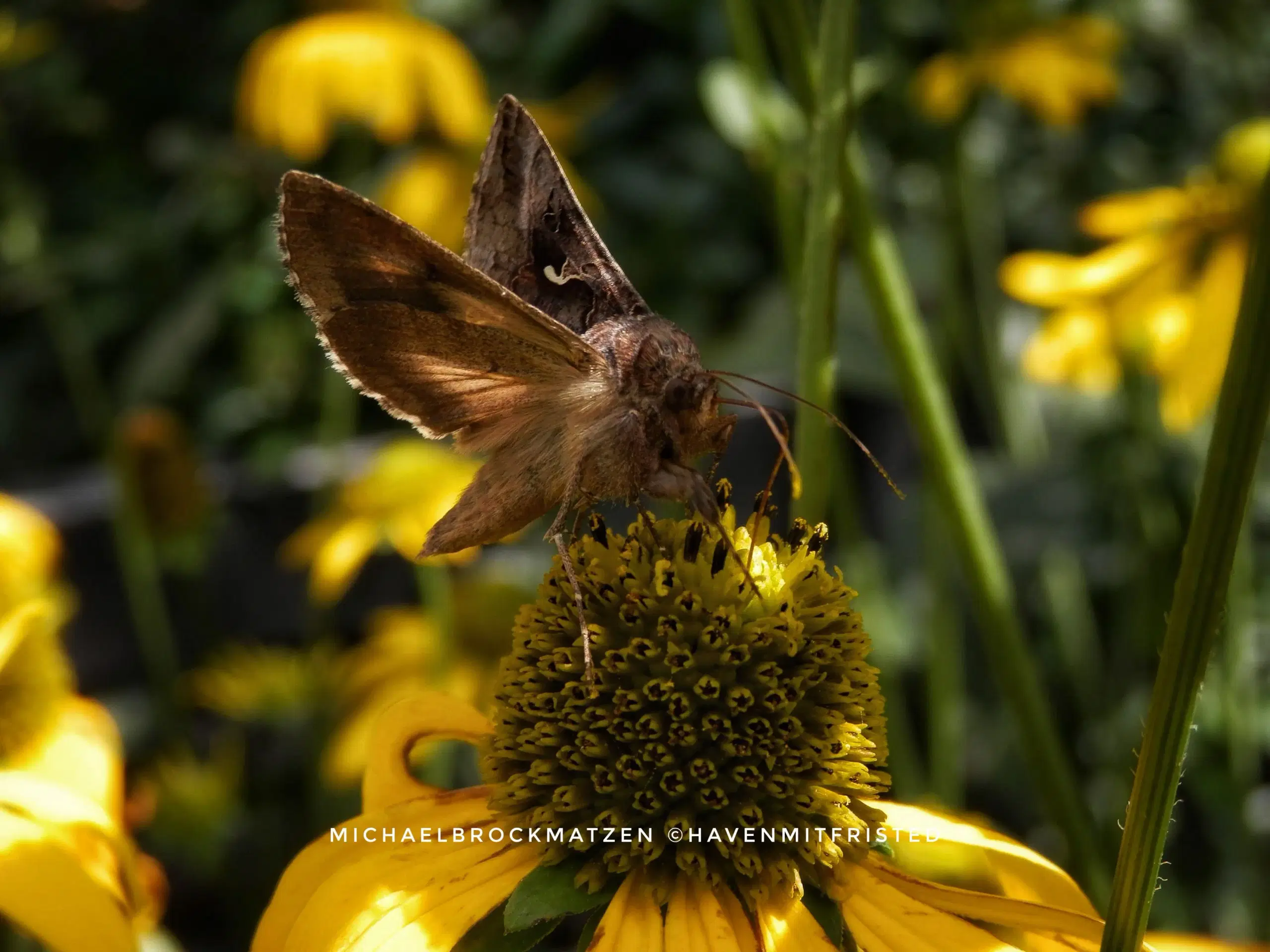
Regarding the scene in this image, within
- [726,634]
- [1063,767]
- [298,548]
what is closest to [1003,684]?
[1063,767]

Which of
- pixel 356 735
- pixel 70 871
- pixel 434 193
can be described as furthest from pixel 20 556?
pixel 434 193

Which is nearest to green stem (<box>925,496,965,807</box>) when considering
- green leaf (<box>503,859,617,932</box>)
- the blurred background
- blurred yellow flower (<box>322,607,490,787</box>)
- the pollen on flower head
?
the blurred background

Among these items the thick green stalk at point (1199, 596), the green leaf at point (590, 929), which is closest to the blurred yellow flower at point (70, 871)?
the green leaf at point (590, 929)

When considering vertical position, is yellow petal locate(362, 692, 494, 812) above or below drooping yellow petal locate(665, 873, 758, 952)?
above

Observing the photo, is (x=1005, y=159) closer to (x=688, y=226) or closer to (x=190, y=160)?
(x=688, y=226)

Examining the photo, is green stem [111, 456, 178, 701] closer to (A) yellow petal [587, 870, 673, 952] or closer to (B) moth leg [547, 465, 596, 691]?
(B) moth leg [547, 465, 596, 691]

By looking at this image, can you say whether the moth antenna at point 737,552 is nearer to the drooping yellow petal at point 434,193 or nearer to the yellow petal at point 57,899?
the yellow petal at point 57,899

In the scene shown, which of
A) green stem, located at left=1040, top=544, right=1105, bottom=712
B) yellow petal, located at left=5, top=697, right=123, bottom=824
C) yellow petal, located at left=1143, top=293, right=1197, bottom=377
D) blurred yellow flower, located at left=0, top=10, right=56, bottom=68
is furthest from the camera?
blurred yellow flower, located at left=0, top=10, right=56, bottom=68
